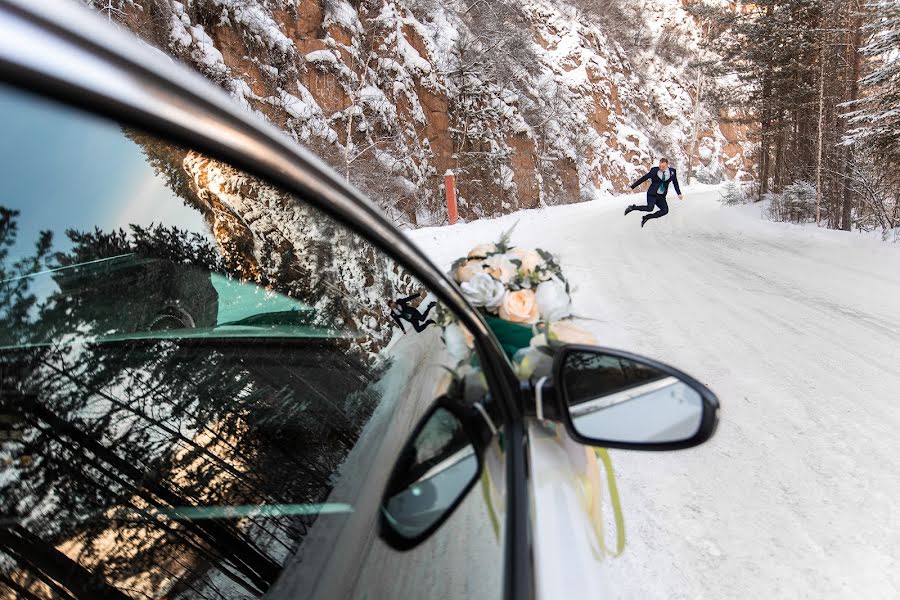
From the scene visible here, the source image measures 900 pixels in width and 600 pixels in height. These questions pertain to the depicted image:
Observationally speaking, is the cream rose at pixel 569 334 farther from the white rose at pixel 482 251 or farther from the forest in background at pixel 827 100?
the forest in background at pixel 827 100

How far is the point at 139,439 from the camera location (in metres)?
0.61

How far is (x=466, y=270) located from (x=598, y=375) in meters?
0.73

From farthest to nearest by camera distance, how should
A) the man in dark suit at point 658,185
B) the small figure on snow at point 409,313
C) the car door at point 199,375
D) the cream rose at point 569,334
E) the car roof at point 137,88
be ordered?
the man in dark suit at point 658,185 → the cream rose at point 569,334 → the small figure on snow at point 409,313 → the car door at point 199,375 → the car roof at point 137,88

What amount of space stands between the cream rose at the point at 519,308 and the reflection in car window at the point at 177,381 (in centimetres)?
48

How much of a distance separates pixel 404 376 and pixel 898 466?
263 centimetres

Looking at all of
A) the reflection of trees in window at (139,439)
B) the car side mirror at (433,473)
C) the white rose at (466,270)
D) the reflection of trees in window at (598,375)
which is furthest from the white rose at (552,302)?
the reflection of trees in window at (139,439)

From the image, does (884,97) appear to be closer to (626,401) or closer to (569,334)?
(569,334)

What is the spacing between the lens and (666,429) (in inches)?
47.1

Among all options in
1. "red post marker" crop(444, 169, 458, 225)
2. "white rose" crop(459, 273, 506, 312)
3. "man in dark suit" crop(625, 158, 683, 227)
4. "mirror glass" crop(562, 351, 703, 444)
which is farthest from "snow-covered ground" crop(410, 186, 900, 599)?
"red post marker" crop(444, 169, 458, 225)

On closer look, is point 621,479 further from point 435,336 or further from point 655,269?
point 655,269

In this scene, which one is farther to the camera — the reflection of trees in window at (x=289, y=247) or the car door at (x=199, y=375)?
the reflection of trees in window at (x=289, y=247)

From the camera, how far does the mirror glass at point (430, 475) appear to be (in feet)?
2.65

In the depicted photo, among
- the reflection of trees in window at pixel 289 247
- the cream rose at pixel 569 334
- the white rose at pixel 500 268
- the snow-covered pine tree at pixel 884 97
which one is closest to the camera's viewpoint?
the reflection of trees in window at pixel 289 247

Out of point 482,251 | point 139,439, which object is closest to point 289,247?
point 139,439
